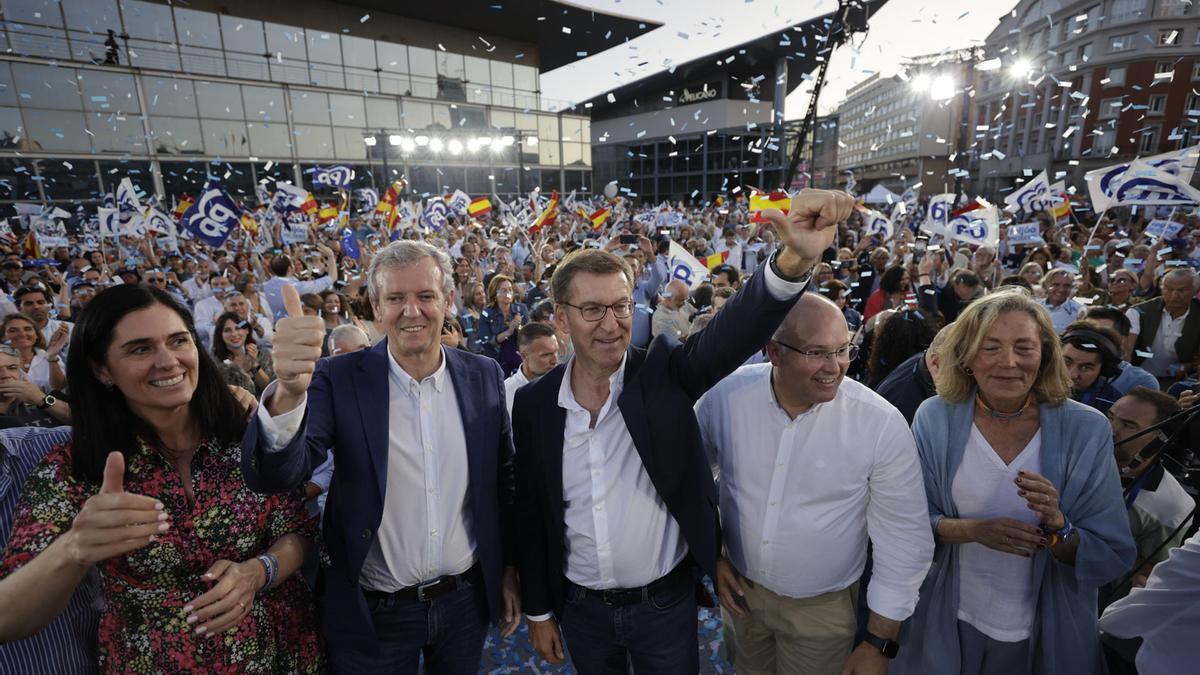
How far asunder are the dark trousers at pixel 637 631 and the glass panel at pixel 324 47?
2678cm


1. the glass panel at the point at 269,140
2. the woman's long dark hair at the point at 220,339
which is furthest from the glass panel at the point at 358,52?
the woman's long dark hair at the point at 220,339

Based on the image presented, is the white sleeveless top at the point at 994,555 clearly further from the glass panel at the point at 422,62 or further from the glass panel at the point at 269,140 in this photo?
the glass panel at the point at 422,62

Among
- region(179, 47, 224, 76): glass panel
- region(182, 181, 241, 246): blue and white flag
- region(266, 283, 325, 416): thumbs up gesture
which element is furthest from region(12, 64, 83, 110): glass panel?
region(266, 283, 325, 416): thumbs up gesture

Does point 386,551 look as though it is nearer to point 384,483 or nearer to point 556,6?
point 384,483

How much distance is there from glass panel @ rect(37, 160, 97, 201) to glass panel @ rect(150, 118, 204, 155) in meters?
2.08

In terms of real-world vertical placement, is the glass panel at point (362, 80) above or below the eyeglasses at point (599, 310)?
above

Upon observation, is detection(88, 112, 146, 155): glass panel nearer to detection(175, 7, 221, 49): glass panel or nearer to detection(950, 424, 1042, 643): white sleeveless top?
detection(175, 7, 221, 49): glass panel

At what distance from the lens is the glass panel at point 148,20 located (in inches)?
722

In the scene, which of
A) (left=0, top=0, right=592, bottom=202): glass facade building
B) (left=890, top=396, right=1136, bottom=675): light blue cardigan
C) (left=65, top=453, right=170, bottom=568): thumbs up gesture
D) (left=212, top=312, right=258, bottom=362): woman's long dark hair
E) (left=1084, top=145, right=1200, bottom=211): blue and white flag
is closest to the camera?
(left=65, top=453, right=170, bottom=568): thumbs up gesture

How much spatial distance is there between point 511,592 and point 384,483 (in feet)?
2.17

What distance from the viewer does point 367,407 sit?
1.76 m

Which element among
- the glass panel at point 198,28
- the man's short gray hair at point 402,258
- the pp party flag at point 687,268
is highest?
the glass panel at point 198,28

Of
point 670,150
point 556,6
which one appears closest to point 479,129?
point 556,6

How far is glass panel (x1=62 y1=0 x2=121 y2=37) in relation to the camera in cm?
1723
